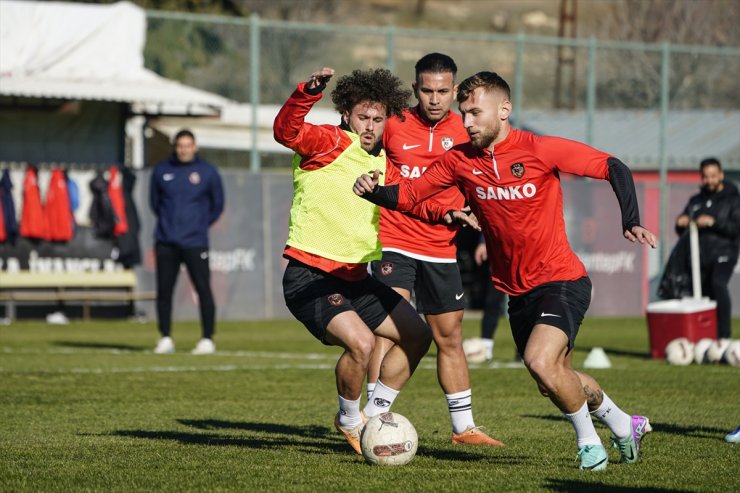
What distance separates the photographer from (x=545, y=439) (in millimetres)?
8578

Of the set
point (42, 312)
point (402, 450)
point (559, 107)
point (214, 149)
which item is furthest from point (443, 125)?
point (559, 107)

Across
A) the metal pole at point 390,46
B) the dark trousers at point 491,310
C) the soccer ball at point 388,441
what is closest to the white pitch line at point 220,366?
the dark trousers at point 491,310

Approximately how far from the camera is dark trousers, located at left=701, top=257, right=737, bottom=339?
1579cm

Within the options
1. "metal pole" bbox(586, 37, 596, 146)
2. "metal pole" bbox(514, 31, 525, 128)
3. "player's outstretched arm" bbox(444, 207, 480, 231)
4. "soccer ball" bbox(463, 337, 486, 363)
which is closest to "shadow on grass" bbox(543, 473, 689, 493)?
"player's outstretched arm" bbox(444, 207, 480, 231)

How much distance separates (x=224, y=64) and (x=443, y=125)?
16573mm

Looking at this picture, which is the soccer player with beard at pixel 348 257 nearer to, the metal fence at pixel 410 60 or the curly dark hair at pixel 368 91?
the curly dark hair at pixel 368 91

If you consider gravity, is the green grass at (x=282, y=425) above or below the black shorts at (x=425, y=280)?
below

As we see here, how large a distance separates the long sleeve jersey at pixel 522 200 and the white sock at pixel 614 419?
0.75 m

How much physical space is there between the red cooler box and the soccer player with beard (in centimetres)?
762

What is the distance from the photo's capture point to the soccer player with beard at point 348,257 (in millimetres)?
7930

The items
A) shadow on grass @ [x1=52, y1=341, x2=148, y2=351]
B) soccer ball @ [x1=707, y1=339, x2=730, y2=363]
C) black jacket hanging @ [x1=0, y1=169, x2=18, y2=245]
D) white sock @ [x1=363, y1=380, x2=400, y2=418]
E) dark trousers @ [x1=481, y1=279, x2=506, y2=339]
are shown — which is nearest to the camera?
white sock @ [x1=363, y1=380, x2=400, y2=418]

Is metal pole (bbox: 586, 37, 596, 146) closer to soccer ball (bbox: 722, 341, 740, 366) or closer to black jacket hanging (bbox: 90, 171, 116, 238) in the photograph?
black jacket hanging (bbox: 90, 171, 116, 238)

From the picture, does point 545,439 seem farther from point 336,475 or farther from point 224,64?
point 224,64

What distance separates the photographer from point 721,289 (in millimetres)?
15961
